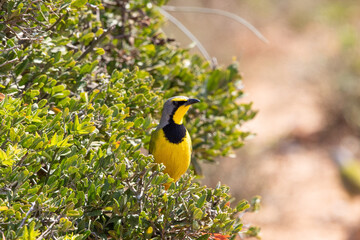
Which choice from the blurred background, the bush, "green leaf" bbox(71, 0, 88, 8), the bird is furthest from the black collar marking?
the blurred background

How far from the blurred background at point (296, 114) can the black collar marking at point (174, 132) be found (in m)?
3.13

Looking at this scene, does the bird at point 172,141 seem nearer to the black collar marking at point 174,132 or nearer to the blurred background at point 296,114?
the black collar marking at point 174,132

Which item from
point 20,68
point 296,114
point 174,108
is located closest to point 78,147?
point 20,68

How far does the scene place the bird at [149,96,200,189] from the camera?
3275 mm

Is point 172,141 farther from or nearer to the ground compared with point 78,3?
nearer to the ground

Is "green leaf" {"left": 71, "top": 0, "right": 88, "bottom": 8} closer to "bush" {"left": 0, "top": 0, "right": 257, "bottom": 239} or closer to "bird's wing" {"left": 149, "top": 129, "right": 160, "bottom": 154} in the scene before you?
"bush" {"left": 0, "top": 0, "right": 257, "bottom": 239}

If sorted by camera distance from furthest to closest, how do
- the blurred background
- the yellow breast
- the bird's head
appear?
the blurred background < the bird's head < the yellow breast

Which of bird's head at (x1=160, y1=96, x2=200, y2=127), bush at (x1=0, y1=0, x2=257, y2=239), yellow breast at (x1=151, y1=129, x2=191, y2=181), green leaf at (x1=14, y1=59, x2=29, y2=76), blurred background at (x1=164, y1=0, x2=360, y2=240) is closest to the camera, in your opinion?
bush at (x1=0, y1=0, x2=257, y2=239)

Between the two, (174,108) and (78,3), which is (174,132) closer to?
(174,108)

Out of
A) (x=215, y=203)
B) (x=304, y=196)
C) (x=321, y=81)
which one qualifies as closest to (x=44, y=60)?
(x=215, y=203)

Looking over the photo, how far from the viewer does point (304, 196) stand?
9.44 meters

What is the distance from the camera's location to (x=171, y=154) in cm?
328

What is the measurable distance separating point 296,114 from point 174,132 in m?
8.39

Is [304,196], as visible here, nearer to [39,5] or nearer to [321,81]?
[321,81]
